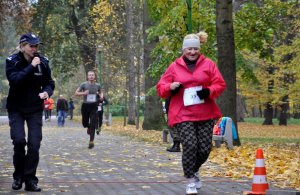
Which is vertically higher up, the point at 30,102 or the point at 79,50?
the point at 79,50

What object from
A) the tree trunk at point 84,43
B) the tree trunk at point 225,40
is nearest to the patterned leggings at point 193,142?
the tree trunk at point 225,40

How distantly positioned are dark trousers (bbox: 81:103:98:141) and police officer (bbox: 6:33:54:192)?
8665mm

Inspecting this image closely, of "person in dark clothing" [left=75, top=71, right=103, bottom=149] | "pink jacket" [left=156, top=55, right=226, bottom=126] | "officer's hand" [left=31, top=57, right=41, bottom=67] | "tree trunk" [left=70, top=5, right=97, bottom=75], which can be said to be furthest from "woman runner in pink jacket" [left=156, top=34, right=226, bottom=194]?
"tree trunk" [left=70, top=5, right=97, bottom=75]

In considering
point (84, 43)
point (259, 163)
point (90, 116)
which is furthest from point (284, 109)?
point (259, 163)

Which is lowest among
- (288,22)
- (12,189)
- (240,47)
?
(12,189)

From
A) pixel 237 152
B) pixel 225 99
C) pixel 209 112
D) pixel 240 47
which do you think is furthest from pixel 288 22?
pixel 209 112

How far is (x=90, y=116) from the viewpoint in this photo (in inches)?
711

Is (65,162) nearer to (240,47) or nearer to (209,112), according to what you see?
(209,112)

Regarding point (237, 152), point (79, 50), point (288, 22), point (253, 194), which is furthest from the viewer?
point (79, 50)

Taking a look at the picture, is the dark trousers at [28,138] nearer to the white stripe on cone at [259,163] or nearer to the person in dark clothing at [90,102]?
the white stripe on cone at [259,163]

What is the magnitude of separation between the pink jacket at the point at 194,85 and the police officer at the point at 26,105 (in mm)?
1633

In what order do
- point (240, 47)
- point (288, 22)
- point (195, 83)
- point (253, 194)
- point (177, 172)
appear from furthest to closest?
1. point (288, 22)
2. point (240, 47)
3. point (177, 172)
4. point (195, 83)
5. point (253, 194)

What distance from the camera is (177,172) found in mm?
11867

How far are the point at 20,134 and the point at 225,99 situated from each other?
9697 millimetres
